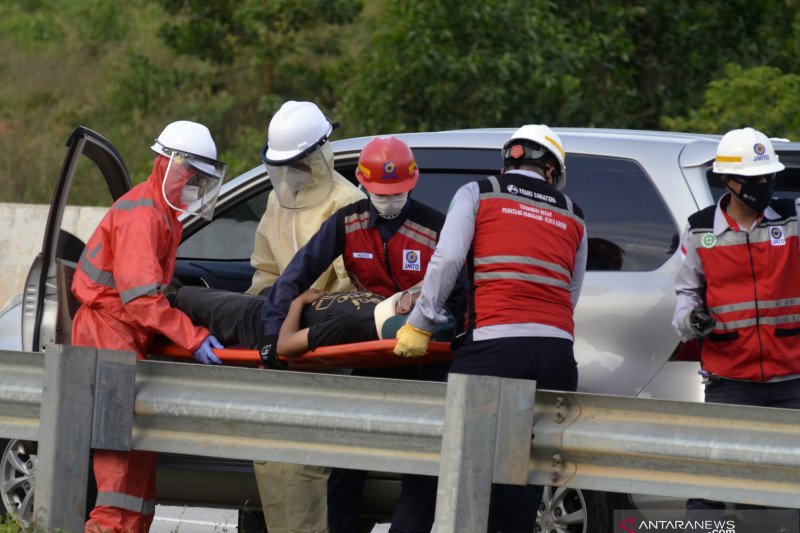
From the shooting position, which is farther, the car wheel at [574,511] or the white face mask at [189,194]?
the white face mask at [189,194]

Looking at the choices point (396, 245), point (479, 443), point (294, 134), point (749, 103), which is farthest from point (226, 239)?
point (749, 103)

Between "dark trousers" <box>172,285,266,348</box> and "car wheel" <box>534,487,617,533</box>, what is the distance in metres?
1.29

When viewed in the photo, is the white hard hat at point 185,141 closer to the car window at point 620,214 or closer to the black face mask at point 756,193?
the car window at point 620,214

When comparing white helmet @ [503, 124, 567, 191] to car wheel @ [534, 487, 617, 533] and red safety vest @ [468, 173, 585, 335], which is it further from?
car wheel @ [534, 487, 617, 533]

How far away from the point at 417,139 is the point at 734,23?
381 inches

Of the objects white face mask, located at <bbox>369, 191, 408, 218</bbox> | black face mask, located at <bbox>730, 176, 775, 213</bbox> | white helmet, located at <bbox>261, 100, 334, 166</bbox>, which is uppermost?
white helmet, located at <bbox>261, 100, 334, 166</bbox>

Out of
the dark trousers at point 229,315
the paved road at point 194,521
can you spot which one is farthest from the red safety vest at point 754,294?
the paved road at point 194,521

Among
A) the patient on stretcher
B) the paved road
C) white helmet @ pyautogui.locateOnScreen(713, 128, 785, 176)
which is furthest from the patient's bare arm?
the paved road

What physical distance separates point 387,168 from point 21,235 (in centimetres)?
719

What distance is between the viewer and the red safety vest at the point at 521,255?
4531mm

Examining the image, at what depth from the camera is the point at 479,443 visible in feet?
11.8

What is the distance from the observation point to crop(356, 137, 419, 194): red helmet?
4.84 m

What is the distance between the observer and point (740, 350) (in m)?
4.71

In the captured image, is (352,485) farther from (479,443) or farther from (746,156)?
(746,156)
